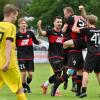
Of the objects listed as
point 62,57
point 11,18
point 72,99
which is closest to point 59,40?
point 62,57

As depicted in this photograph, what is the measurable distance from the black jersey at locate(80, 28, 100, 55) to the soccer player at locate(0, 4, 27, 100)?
142 inches

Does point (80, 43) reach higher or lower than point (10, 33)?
lower

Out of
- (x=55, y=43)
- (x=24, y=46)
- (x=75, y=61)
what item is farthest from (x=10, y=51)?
(x=24, y=46)

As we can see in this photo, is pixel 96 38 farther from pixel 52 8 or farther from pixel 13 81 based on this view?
pixel 52 8

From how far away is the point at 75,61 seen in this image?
14406mm

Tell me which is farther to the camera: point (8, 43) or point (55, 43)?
point (55, 43)

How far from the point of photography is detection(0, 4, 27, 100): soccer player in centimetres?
1029

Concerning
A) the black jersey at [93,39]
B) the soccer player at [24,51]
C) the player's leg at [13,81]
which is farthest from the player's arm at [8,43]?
the soccer player at [24,51]

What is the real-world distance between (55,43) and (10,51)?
17.0 ft

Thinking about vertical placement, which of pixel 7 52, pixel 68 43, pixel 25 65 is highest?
pixel 7 52

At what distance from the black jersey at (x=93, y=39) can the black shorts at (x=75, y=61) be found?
0.77 metres

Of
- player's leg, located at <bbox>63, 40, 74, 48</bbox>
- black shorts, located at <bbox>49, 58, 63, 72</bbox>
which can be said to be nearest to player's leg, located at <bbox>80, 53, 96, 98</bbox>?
player's leg, located at <bbox>63, 40, 74, 48</bbox>

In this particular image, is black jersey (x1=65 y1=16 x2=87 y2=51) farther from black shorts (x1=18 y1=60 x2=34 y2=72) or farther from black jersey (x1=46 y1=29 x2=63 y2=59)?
black shorts (x1=18 y1=60 x2=34 y2=72)

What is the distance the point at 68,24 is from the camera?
48.1 ft
